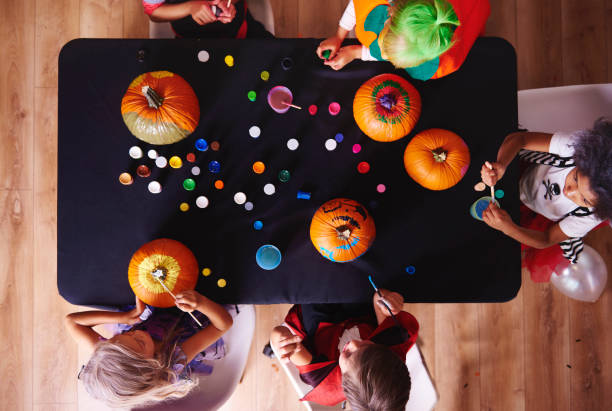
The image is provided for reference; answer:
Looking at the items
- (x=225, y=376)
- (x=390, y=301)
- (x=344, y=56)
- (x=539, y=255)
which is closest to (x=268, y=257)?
(x=390, y=301)

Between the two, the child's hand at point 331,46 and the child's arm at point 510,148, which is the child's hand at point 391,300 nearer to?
Result: the child's arm at point 510,148

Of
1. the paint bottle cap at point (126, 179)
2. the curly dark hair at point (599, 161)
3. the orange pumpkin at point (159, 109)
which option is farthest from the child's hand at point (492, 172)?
the paint bottle cap at point (126, 179)

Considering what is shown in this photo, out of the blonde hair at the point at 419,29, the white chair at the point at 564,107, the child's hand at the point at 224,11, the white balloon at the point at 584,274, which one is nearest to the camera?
the blonde hair at the point at 419,29

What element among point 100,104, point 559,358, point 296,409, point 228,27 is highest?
point 228,27

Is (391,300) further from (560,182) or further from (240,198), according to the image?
(560,182)

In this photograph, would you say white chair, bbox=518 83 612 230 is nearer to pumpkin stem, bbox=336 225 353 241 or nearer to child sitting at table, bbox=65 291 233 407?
pumpkin stem, bbox=336 225 353 241

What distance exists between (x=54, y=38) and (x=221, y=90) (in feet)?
4.96

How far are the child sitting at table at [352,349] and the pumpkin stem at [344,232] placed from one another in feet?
0.96

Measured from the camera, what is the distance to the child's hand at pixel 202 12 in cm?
152

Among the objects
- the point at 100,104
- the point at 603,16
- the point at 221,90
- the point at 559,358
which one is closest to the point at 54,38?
the point at 100,104

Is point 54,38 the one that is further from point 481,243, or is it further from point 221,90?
point 481,243

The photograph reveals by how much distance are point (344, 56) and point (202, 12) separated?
2.01 ft

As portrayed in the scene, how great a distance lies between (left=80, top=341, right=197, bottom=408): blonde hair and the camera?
48.6 inches

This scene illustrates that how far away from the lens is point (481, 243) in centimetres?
142
